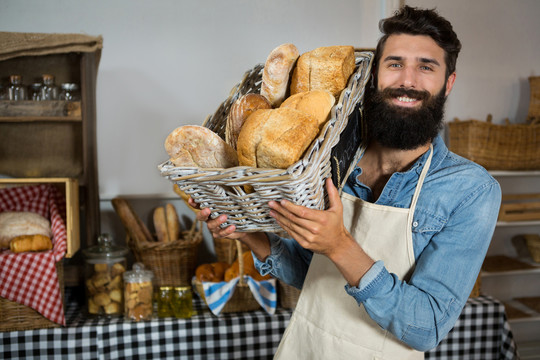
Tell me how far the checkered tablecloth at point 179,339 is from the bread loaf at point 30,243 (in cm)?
36

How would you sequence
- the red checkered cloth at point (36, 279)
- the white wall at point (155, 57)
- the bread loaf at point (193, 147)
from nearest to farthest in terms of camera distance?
1. the bread loaf at point (193, 147)
2. the red checkered cloth at point (36, 279)
3. the white wall at point (155, 57)

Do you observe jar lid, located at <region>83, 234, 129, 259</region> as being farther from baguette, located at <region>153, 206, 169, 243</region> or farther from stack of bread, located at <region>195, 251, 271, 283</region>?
stack of bread, located at <region>195, 251, 271, 283</region>

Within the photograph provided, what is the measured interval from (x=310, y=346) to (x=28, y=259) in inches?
54.9

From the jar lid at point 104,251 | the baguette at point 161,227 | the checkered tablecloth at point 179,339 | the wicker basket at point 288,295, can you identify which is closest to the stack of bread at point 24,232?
the jar lid at point 104,251

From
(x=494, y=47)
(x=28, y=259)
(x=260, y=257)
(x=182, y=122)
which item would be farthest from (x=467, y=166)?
(x=494, y=47)

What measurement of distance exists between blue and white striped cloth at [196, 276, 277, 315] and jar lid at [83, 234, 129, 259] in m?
0.45

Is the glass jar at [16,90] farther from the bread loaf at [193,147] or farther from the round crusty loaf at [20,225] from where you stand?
the bread loaf at [193,147]

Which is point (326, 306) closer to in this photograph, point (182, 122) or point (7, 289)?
point (7, 289)

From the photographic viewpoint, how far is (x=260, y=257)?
146 centimetres

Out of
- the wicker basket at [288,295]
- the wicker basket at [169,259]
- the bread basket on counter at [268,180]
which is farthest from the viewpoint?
the wicker basket at [169,259]

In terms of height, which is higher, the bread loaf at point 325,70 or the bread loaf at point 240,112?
the bread loaf at point 325,70

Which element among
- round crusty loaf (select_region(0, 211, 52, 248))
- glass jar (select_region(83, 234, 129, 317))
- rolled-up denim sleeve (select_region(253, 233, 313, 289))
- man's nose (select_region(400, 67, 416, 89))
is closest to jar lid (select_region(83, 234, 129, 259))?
glass jar (select_region(83, 234, 129, 317))

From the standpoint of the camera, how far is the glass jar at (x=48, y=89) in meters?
2.43

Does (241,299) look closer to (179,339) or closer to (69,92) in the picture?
(179,339)
